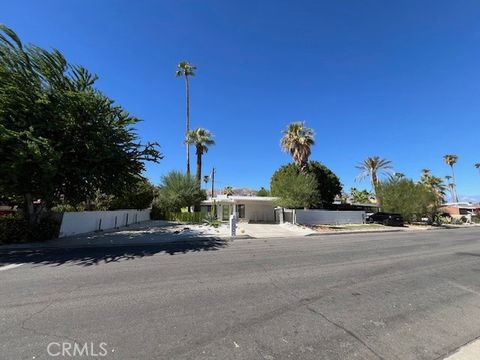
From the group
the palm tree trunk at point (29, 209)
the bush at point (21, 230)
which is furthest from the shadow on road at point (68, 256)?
the palm tree trunk at point (29, 209)

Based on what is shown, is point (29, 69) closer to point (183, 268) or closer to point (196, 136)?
point (183, 268)

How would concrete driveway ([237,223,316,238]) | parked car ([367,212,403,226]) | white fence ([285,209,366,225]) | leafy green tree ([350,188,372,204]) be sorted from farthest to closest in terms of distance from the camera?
leafy green tree ([350,188,372,204]) → parked car ([367,212,403,226]) → white fence ([285,209,366,225]) → concrete driveway ([237,223,316,238])

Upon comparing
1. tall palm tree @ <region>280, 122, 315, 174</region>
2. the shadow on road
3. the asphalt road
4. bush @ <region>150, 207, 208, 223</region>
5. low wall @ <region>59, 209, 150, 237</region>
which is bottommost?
the asphalt road

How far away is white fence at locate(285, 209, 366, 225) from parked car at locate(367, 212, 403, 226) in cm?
151

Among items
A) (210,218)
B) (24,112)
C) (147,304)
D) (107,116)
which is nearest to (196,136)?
(210,218)

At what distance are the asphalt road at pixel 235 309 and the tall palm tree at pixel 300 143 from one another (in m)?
25.7

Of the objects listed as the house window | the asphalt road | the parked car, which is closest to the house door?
the house window

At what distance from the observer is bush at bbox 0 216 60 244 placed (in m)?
14.6

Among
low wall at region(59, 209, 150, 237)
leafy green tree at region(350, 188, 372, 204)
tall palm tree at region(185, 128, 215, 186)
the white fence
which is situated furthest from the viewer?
leafy green tree at region(350, 188, 372, 204)

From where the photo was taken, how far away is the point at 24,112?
44.4 ft

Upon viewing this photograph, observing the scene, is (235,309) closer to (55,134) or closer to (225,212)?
(55,134)

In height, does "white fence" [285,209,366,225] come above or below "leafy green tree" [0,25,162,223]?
below

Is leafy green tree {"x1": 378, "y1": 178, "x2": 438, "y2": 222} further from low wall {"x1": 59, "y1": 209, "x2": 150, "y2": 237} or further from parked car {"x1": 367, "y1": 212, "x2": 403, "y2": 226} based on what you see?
low wall {"x1": 59, "y1": 209, "x2": 150, "y2": 237}

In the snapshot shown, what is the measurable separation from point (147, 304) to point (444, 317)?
5.43 metres
